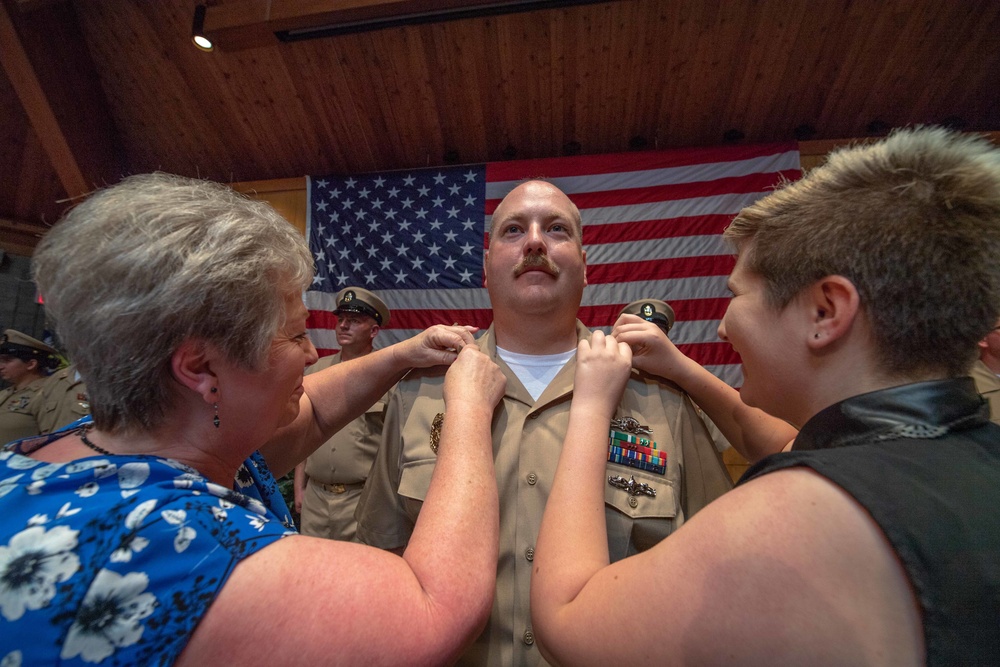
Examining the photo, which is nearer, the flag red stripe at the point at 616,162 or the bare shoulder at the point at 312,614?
the bare shoulder at the point at 312,614

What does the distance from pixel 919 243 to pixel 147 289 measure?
118cm

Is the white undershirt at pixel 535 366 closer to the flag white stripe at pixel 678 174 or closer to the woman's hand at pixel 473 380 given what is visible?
the woman's hand at pixel 473 380

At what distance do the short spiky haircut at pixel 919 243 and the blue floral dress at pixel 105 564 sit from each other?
3.23 feet

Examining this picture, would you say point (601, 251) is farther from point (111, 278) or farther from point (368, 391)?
point (111, 278)

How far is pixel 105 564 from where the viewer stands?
62 centimetres

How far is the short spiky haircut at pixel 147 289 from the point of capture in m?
0.77

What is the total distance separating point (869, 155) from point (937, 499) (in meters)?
0.54

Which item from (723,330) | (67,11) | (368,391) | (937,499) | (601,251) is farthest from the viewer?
(67,11)

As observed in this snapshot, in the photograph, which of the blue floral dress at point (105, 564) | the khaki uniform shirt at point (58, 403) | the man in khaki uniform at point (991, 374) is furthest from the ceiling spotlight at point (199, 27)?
the man in khaki uniform at point (991, 374)

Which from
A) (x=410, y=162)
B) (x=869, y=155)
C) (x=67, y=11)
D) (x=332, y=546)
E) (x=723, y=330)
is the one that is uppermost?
(x=67, y=11)

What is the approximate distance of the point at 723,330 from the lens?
1051mm

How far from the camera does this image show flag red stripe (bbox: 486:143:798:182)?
160 inches

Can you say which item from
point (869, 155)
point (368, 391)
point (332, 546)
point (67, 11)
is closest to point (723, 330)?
point (869, 155)

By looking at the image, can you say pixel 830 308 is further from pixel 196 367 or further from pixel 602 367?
pixel 196 367
